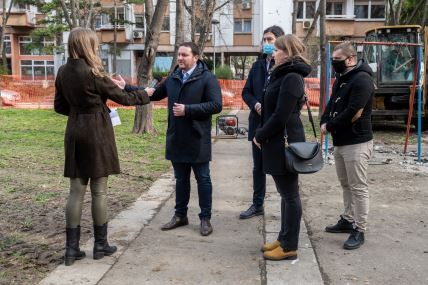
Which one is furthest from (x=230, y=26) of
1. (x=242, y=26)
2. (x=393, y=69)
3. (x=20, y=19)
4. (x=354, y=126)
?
(x=354, y=126)

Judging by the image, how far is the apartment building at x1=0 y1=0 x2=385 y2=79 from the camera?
4186 centimetres

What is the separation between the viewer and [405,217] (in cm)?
574

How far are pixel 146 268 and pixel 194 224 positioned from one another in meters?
1.30

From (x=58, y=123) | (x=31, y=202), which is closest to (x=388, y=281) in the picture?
(x=31, y=202)

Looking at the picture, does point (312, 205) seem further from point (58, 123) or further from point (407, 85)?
point (58, 123)

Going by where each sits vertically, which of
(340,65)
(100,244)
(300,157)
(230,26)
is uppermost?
(230,26)

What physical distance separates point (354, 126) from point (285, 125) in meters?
0.84

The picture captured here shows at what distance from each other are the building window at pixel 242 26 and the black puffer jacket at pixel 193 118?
39.8 metres

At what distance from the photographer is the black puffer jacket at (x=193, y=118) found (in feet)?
16.3

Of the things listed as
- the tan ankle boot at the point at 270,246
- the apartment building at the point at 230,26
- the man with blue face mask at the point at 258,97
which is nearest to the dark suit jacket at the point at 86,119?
the tan ankle boot at the point at 270,246

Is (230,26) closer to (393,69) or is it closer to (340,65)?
(393,69)

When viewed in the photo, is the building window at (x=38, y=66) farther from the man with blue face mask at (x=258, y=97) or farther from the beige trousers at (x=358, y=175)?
the beige trousers at (x=358, y=175)

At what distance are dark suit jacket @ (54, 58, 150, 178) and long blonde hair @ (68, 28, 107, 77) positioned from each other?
0.13ft

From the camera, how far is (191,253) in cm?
455
